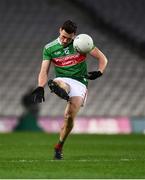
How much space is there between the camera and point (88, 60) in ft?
88.0

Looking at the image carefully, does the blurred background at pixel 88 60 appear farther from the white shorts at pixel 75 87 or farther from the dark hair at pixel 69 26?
the dark hair at pixel 69 26

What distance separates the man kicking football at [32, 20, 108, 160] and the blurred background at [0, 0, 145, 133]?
38.2 feet

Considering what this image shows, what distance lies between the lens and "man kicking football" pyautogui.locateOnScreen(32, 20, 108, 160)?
1083 centimetres

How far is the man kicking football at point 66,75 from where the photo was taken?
10828mm

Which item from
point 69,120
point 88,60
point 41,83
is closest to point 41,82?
point 41,83

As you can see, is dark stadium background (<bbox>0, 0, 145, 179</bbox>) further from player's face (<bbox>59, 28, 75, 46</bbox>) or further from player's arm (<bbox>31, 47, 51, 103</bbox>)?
player's face (<bbox>59, 28, 75, 46</bbox>)

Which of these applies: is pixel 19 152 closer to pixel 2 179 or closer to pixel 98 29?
pixel 2 179

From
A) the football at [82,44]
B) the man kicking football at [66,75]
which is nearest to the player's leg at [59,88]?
the man kicking football at [66,75]

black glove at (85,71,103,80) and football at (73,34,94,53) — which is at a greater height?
football at (73,34,94,53)

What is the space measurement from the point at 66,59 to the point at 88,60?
Result: 1573 centimetres

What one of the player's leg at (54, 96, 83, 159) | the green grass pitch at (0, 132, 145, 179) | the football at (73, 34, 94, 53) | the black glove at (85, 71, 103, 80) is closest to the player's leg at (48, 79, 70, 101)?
the player's leg at (54, 96, 83, 159)

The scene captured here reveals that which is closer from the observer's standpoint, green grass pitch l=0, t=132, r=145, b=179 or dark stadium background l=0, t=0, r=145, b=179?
green grass pitch l=0, t=132, r=145, b=179

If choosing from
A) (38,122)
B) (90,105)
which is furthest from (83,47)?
(90,105)

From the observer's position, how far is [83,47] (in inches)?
425
